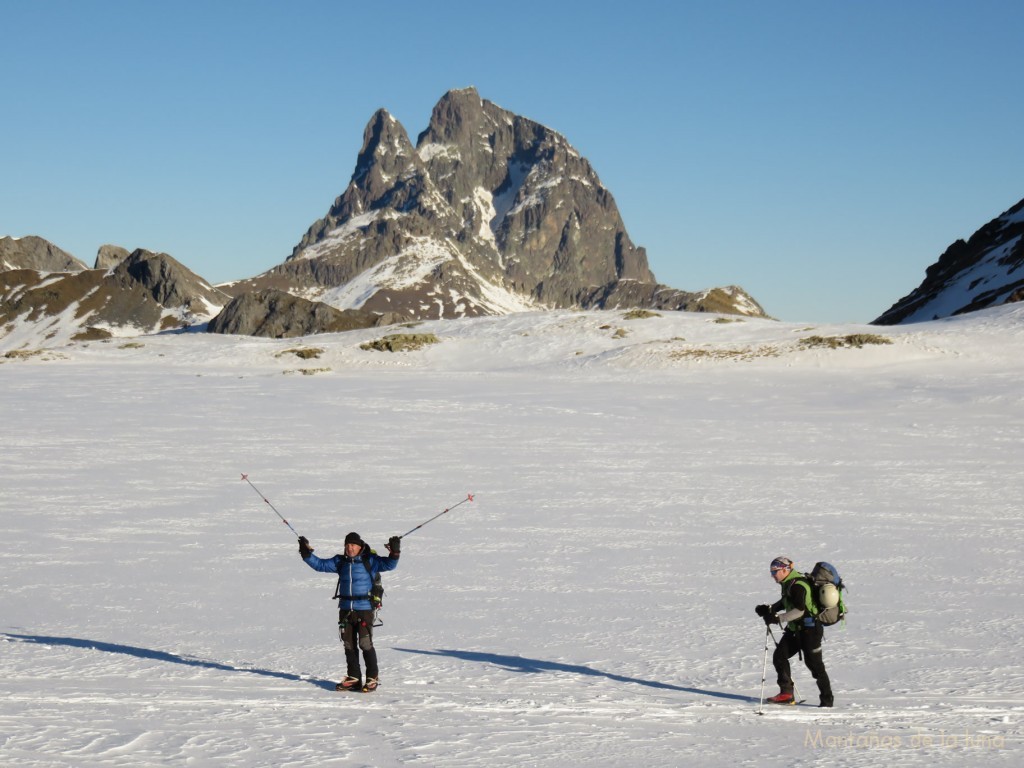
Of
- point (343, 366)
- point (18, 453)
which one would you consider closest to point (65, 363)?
point (343, 366)

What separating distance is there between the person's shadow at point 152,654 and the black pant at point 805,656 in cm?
475

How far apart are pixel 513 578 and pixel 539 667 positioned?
14.0ft

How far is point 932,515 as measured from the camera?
20109 millimetres

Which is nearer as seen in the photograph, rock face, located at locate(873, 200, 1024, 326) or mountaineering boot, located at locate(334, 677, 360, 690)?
mountaineering boot, located at locate(334, 677, 360, 690)

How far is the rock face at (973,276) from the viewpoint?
331 ft

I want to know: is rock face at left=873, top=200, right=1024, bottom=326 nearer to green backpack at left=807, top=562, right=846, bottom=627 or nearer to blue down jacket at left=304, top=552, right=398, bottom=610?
green backpack at left=807, top=562, right=846, bottom=627

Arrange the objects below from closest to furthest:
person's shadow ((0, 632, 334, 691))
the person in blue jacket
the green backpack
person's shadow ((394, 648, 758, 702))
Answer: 1. the green backpack
2. person's shadow ((394, 648, 758, 702))
3. the person in blue jacket
4. person's shadow ((0, 632, 334, 691))

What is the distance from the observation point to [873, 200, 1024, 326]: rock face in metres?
101

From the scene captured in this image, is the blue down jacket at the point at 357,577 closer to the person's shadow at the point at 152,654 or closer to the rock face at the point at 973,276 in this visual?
the person's shadow at the point at 152,654

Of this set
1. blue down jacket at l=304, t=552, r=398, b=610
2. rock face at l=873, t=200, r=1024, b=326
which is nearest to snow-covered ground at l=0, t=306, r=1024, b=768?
blue down jacket at l=304, t=552, r=398, b=610

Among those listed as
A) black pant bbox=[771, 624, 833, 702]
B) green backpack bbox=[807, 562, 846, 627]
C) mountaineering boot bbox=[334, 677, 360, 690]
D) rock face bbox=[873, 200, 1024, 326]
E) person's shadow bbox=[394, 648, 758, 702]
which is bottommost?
person's shadow bbox=[394, 648, 758, 702]

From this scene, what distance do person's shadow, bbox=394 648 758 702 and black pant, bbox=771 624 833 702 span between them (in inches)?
15.8

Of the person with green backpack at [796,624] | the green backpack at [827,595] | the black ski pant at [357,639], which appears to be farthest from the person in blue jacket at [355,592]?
the green backpack at [827,595]

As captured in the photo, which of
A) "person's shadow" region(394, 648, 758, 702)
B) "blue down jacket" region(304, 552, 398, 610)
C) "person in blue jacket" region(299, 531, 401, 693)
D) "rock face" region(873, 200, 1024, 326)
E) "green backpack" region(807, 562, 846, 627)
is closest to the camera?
"green backpack" region(807, 562, 846, 627)
